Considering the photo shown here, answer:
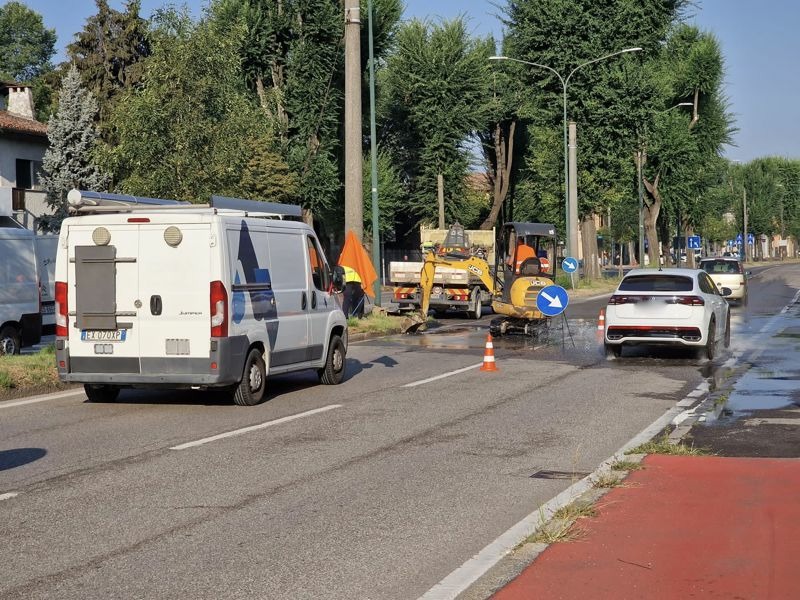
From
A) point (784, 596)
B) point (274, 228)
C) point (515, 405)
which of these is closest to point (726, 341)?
point (515, 405)

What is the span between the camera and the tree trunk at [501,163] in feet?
228

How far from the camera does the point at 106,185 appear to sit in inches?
1937

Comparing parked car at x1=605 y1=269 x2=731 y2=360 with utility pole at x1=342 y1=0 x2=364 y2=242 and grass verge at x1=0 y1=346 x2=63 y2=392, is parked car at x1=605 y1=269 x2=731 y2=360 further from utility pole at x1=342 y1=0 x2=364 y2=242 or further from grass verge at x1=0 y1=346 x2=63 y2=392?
grass verge at x1=0 y1=346 x2=63 y2=392

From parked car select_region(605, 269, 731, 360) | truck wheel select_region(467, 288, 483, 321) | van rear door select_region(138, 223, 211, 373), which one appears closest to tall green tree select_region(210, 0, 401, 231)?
truck wheel select_region(467, 288, 483, 321)

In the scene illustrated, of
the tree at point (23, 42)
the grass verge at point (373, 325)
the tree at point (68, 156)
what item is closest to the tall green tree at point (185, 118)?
the grass verge at point (373, 325)

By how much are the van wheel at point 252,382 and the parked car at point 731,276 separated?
93.7ft

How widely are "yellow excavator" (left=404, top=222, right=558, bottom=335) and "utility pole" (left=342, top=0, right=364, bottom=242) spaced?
2701 mm

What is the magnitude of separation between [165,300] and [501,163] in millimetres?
57684

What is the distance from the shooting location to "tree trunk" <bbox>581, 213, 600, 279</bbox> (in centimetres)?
5781

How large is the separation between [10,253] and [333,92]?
35.8 meters

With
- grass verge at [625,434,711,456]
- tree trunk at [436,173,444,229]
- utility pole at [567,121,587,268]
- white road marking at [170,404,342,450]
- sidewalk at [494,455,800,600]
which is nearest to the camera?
sidewalk at [494,455,800,600]

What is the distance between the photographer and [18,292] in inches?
818

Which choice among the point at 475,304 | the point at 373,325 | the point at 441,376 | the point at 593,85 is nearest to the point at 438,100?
the point at 593,85

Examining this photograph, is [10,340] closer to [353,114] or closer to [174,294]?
[174,294]
